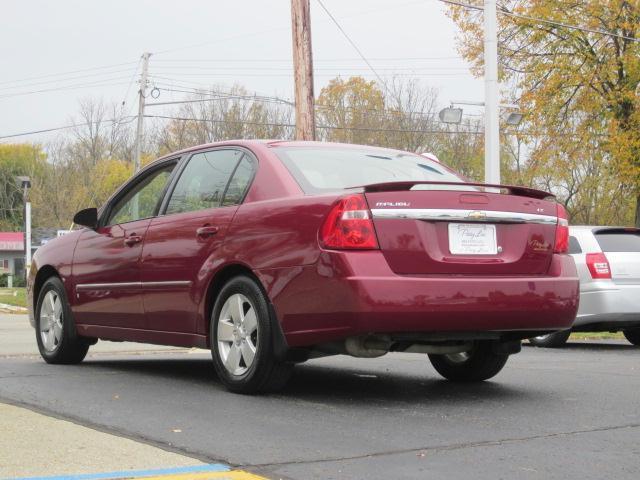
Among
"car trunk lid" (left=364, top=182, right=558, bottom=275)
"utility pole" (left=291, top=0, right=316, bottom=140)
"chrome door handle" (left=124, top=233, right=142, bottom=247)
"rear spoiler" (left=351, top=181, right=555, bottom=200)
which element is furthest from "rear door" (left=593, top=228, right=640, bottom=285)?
"utility pole" (left=291, top=0, right=316, bottom=140)

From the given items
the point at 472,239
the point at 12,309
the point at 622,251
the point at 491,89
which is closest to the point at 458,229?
the point at 472,239

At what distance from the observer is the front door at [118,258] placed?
23.9 feet

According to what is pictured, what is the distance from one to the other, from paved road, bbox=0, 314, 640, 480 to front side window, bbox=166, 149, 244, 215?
125 centimetres

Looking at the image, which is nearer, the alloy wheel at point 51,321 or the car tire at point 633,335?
the alloy wheel at point 51,321

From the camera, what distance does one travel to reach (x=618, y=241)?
11.9 meters

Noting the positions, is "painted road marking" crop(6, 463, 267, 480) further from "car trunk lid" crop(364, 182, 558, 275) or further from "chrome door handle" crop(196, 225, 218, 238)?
"chrome door handle" crop(196, 225, 218, 238)

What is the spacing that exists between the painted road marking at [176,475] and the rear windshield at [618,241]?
8.62 m

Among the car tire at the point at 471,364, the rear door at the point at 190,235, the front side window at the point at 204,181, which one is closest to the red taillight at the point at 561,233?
the car tire at the point at 471,364

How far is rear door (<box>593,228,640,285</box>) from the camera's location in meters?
11.6

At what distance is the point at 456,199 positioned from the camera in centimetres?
579

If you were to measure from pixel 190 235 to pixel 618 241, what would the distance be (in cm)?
678

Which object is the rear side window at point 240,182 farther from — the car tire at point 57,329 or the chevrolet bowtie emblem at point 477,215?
the car tire at point 57,329

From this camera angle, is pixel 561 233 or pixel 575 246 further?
pixel 575 246

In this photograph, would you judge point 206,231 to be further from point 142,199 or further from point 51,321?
point 51,321
